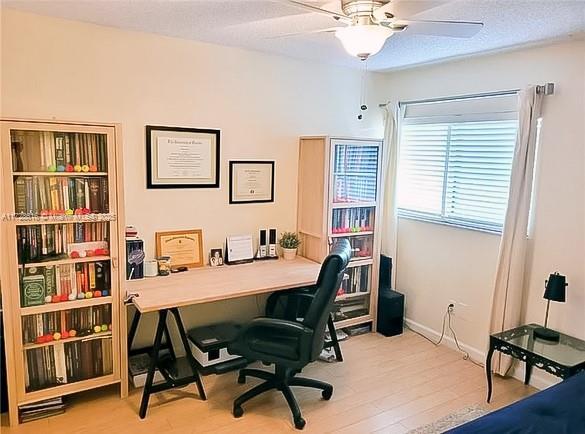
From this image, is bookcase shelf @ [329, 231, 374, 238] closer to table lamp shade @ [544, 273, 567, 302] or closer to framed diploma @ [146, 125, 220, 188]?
framed diploma @ [146, 125, 220, 188]

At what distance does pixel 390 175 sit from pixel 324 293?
75.2 inches

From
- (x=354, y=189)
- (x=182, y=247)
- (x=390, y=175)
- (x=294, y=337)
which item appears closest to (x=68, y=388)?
(x=182, y=247)

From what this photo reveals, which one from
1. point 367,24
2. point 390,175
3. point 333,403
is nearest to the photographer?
point 367,24

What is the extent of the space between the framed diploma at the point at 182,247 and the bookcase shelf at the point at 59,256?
1.68ft

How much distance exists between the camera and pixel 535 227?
10.2 feet

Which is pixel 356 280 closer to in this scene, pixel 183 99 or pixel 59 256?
pixel 183 99

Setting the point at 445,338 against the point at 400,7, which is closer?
the point at 400,7

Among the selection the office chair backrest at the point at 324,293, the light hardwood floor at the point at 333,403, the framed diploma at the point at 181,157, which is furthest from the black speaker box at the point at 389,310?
the framed diploma at the point at 181,157

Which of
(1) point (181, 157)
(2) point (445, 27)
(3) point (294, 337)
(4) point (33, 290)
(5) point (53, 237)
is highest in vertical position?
Answer: (2) point (445, 27)

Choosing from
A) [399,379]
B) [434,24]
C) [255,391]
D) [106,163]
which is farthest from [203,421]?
[434,24]

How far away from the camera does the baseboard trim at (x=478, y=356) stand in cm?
310

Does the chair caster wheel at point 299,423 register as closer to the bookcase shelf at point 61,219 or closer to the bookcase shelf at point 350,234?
the bookcase shelf at point 350,234

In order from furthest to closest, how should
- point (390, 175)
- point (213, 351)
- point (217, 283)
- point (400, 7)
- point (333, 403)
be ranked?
point (390, 175) → point (213, 351) → point (217, 283) → point (333, 403) → point (400, 7)

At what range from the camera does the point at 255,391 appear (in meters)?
2.80
